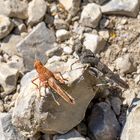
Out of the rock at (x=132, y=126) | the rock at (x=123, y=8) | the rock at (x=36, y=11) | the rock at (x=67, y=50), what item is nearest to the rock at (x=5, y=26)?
the rock at (x=36, y=11)

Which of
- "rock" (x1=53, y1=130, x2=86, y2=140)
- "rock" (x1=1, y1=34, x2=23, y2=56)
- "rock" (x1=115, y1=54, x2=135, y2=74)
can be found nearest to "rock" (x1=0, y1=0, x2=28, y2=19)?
"rock" (x1=1, y1=34, x2=23, y2=56)

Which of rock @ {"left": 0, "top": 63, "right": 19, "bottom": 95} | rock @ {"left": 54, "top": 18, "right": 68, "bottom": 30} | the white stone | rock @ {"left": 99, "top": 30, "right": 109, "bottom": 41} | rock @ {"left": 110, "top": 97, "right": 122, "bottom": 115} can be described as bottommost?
rock @ {"left": 110, "top": 97, "right": 122, "bottom": 115}

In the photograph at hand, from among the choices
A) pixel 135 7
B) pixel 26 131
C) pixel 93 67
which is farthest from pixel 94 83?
pixel 135 7

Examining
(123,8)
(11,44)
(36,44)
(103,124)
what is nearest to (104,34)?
(123,8)

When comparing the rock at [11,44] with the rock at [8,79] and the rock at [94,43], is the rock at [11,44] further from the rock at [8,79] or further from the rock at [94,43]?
the rock at [94,43]

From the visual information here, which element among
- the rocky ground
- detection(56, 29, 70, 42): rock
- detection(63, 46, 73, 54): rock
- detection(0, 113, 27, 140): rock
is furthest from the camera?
detection(56, 29, 70, 42): rock

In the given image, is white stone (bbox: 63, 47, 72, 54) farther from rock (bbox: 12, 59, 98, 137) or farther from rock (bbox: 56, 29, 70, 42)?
rock (bbox: 12, 59, 98, 137)

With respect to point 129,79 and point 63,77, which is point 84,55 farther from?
point 129,79
